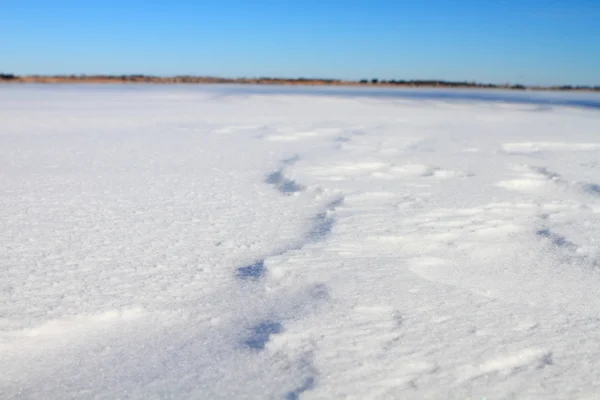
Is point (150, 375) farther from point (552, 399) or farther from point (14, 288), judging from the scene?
point (552, 399)

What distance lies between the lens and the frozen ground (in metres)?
1.41

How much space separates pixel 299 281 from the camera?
2.03m

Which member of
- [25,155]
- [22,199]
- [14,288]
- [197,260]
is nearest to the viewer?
[14,288]

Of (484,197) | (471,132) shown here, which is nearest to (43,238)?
Answer: (484,197)

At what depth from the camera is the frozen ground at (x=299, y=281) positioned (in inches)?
55.7

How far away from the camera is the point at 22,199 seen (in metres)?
3.18

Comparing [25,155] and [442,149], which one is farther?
[442,149]

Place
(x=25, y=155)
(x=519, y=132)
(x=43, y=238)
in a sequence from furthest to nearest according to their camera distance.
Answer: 1. (x=519, y=132)
2. (x=25, y=155)
3. (x=43, y=238)

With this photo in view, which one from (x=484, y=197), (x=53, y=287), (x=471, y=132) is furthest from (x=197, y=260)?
(x=471, y=132)

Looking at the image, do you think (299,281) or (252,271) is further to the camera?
(252,271)

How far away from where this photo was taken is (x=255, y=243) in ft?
8.12

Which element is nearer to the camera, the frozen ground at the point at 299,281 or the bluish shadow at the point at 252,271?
the frozen ground at the point at 299,281

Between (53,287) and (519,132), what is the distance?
244 inches

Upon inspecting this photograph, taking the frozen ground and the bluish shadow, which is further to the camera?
the bluish shadow
